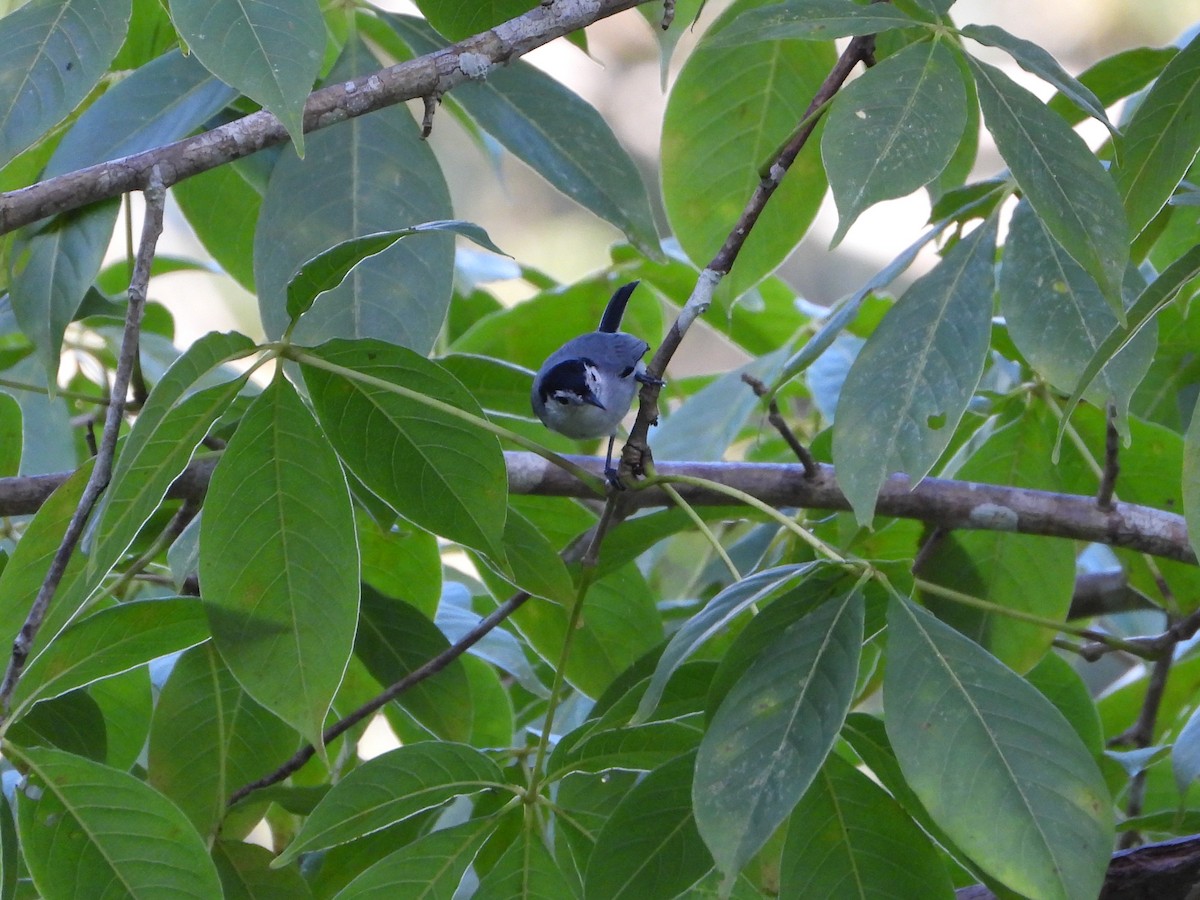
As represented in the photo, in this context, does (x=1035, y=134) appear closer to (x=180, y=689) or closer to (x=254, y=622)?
(x=254, y=622)

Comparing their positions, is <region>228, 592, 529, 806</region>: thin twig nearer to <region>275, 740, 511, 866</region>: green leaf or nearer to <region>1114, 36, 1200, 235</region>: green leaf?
<region>275, 740, 511, 866</region>: green leaf

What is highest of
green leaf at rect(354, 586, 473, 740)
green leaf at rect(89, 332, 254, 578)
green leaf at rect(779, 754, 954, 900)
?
green leaf at rect(89, 332, 254, 578)

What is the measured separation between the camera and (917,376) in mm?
1244

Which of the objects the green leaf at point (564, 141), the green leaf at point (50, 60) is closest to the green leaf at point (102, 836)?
the green leaf at point (50, 60)

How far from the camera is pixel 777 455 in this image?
2340 millimetres

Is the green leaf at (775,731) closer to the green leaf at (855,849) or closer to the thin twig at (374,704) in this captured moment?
the green leaf at (855,849)

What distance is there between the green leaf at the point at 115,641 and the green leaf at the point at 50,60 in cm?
44

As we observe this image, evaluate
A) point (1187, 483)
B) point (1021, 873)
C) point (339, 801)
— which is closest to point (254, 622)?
point (339, 801)

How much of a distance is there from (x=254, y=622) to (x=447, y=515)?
22 cm

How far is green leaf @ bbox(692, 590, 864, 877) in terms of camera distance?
2.90 ft

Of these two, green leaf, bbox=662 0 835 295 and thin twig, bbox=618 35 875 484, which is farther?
green leaf, bbox=662 0 835 295

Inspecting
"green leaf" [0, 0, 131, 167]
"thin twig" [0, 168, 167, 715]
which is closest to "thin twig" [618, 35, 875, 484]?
"thin twig" [0, 168, 167, 715]

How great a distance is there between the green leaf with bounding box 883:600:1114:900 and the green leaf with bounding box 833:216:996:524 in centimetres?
16

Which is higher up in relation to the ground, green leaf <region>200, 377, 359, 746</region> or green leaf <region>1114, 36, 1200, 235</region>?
green leaf <region>1114, 36, 1200, 235</region>
